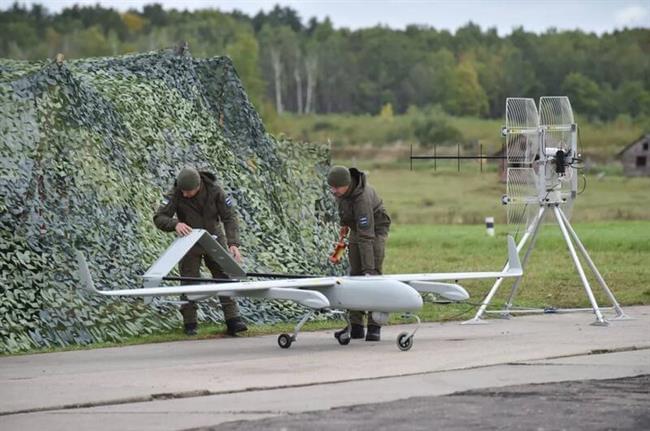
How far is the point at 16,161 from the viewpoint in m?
14.2

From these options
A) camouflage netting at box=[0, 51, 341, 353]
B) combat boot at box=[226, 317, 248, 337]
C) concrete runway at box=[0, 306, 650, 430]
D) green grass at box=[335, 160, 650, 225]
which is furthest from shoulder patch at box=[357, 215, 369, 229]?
green grass at box=[335, 160, 650, 225]

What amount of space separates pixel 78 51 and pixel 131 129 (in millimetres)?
61961

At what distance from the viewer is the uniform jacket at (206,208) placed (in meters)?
14.7

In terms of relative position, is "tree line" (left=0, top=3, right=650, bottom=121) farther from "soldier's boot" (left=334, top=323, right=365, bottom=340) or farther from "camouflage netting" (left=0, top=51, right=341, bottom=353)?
"soldier's boot" (left=334, top=323, right=365, bottom=340)

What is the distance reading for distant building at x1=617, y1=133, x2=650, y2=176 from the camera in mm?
65062

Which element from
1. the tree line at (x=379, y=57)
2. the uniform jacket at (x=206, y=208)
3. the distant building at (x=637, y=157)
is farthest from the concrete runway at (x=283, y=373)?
the tree line at (x=379, y=57)

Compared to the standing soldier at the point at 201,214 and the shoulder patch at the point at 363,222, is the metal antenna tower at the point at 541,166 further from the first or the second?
the standing soldier at the point at 201,214

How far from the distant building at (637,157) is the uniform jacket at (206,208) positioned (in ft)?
170

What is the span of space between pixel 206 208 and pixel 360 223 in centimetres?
165

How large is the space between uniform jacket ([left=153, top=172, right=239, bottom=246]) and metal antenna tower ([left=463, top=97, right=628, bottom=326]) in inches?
124

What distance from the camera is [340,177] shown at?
1407cm

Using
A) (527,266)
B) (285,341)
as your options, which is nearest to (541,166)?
(285,341)


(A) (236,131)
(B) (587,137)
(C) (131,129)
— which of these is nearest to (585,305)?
(A) (236,131)

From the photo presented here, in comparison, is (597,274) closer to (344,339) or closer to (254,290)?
(344,339)
